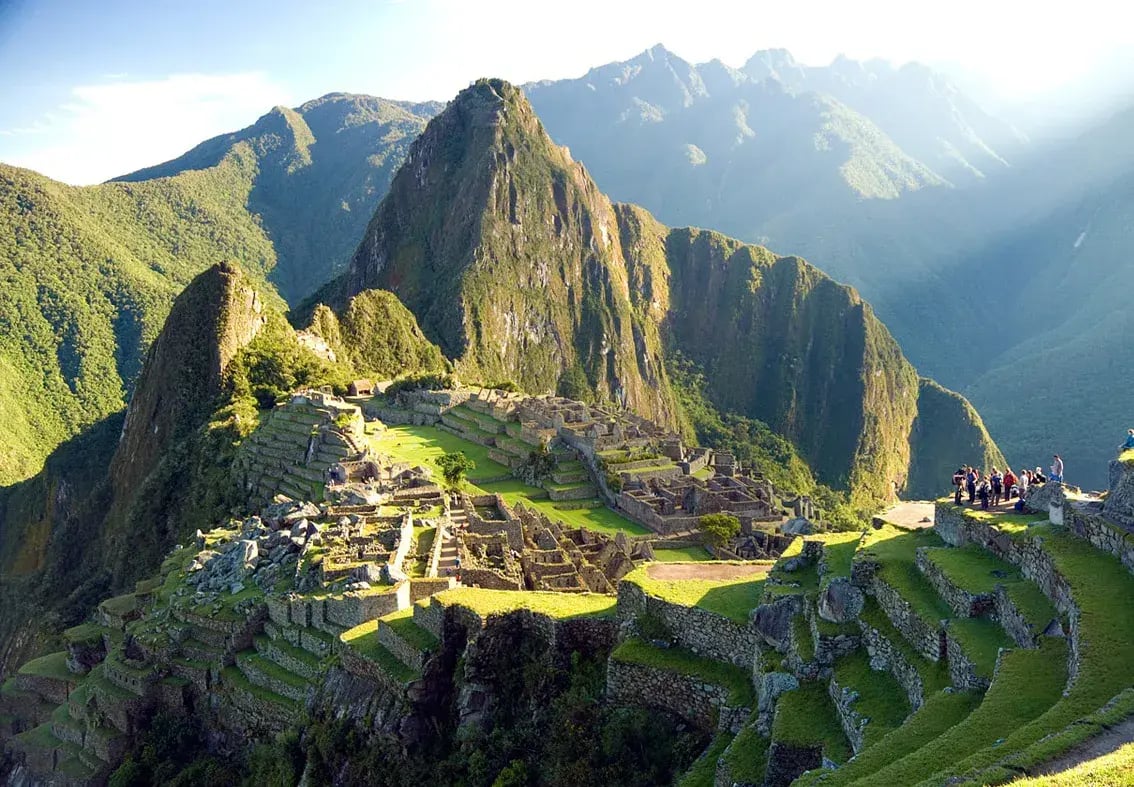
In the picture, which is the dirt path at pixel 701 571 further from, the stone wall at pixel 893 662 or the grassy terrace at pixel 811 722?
the grassy terrace at pixel 811 722

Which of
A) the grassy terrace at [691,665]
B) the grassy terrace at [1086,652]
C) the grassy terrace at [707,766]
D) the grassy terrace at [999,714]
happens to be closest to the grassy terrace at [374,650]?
the grassy terrace at [691,665]

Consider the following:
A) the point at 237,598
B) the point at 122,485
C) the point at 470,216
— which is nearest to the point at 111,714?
the point at 237,598

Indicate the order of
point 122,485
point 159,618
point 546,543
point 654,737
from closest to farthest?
point 654,737
point 159,618
point 546,543
point 122,485

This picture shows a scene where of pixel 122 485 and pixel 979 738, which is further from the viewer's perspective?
pixel 122 485

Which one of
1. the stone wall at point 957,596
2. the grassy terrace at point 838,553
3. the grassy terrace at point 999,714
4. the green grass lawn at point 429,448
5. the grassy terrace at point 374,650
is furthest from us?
the green grass lawn at point 429,448

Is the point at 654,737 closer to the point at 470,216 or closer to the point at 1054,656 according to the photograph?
the point at 1054,656

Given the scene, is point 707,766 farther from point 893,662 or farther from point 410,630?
point 410,630
